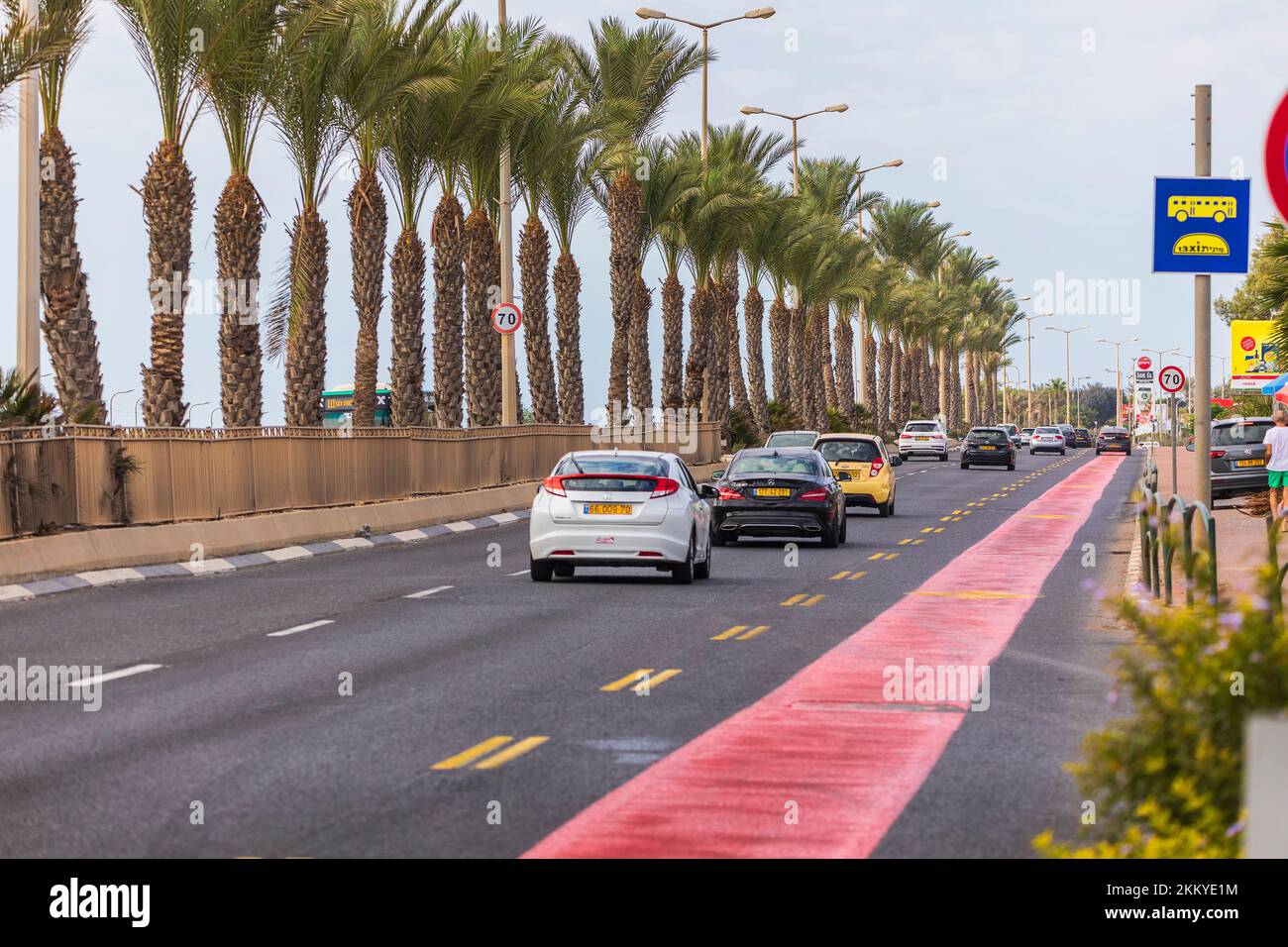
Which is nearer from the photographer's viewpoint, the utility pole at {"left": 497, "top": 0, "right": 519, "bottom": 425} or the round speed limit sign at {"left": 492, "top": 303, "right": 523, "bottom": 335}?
the round speed limit sign at {"left": 492, "top": 303, "right": 523, "bottom": 335}

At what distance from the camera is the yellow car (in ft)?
122

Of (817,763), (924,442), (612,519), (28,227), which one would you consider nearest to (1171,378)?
(612,519)

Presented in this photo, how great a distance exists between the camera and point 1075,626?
17.4 metres

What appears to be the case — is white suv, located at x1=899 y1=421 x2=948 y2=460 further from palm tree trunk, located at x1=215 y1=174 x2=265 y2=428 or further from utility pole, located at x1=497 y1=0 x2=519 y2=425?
palm tree trunk, located at x1=215 y1=174 x2=265 y2=428

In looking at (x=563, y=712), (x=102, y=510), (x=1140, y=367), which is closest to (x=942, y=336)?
(x=1140, y=367)

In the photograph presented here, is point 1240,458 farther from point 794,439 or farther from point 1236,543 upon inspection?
point 794,439

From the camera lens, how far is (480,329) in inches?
1829

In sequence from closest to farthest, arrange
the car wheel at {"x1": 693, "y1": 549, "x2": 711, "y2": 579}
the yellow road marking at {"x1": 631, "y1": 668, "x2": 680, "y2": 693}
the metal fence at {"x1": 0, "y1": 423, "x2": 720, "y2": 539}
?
the yellow road marking at {"x1": 631, "y1": 668, "x2": 680, "y2": 693}
the metal fence at {"x1": 0, "y1": 423, "x2": 720, "y2": 539}
the car wheel at {"x1": 693, "y1": 549, "x2": 711, "y2": 579}

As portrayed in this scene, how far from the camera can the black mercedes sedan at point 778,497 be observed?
2764 cm

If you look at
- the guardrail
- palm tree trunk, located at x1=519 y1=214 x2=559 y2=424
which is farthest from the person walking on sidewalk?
palm tree trunk, located at x1=519 y1=214 x2=559 y2=424

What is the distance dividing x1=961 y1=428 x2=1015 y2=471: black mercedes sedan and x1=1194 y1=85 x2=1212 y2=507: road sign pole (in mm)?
45390

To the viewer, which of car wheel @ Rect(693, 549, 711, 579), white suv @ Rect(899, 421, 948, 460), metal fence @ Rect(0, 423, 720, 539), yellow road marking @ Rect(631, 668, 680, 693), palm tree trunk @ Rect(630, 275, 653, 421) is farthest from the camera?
white suv @ Rect(899, 421, 948, 460)

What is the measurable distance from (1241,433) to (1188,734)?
103 ft
